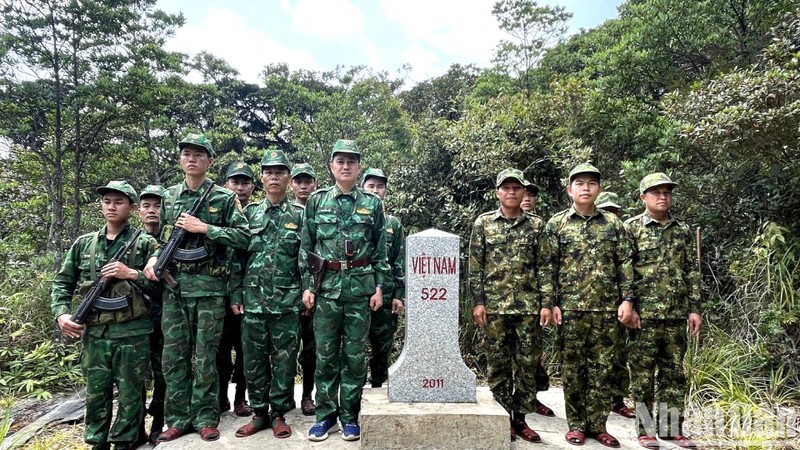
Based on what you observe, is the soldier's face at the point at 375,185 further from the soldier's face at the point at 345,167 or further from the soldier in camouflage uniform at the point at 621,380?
the soldier in camouflage uniform at the point at 621,380

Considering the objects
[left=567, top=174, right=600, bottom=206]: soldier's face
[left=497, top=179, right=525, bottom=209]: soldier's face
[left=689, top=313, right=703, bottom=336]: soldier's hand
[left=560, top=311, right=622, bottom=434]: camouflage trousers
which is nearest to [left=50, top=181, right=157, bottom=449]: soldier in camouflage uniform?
[left=497, top=179, right=525, bottom=209]: soldier's face

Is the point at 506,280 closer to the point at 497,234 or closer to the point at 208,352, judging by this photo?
the point at 497,234

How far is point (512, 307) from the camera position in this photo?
3783 millimetres

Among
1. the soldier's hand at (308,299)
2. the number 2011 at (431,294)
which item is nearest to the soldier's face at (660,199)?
the number 2011 at (431,294)

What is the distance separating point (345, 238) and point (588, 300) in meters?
2.07

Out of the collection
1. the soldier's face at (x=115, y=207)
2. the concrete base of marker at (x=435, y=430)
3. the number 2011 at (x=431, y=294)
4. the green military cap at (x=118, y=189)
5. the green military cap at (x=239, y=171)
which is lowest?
the concrete base of marker at (x=435, y=430)

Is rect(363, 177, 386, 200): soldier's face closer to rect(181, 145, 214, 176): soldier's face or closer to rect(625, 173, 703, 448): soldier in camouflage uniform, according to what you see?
rect(181, 145, 214, 176): soldier's face

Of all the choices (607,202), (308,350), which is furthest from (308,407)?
(607,202)

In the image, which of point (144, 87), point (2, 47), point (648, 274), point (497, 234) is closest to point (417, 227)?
point (497, 234)

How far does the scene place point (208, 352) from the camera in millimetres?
3678

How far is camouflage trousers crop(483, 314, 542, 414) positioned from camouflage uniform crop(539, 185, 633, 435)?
0.25 meters

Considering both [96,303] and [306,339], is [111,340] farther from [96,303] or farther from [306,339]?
[306,339]

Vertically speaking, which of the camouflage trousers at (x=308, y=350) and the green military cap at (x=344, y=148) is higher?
the green military cap at (x=344, y=148)

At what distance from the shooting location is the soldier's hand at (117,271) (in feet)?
11.9
